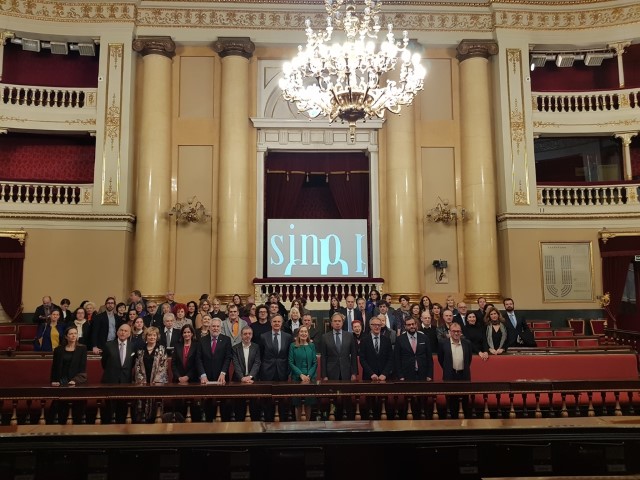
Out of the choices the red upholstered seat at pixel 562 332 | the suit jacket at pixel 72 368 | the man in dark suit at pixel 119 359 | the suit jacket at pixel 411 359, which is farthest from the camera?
the red upholstered seat at pixel 562 332

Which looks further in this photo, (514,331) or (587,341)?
(587,341)

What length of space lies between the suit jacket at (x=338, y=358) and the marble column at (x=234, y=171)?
17.1 feet

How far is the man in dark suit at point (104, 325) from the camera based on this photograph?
22.9ft

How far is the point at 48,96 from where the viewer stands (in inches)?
426

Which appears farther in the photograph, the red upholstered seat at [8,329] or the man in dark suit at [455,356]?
the red upholstered seat at [8,329]

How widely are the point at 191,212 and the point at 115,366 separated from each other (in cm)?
588

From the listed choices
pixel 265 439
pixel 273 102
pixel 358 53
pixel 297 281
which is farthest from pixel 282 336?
pixel 273 102

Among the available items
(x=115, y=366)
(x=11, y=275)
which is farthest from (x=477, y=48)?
(x=11, y=275)

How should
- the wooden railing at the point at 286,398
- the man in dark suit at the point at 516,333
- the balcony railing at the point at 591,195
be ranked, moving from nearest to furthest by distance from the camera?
the wooden railing at the point at 286,398 → the man in dark suit at the point at 516,333 → the balcony railing at the point at 591,195

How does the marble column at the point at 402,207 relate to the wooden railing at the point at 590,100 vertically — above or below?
below

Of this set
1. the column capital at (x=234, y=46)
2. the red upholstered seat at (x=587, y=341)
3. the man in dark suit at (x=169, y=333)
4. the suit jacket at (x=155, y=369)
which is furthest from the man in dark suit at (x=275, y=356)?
the column capital at (x=234, y=46)

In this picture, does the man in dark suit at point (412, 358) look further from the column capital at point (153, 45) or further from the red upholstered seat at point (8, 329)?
the column capital at point (153, 45)

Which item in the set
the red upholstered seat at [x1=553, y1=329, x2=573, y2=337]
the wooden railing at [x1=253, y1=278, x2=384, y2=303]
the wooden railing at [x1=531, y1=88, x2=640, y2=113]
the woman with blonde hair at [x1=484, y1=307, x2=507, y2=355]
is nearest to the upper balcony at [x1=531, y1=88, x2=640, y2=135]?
the wooden railing at [x1=531, y1=88, x2=640, y2=113]

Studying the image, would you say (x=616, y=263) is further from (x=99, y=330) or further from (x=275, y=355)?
(x=99, y=330)
